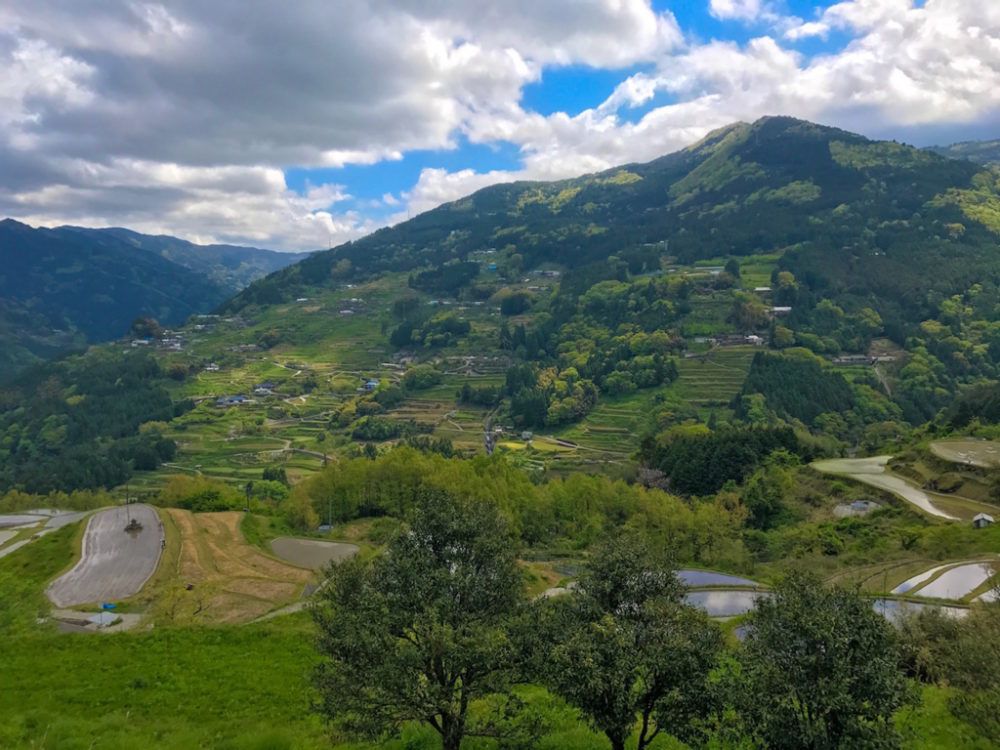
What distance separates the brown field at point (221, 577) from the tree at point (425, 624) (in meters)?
30.7

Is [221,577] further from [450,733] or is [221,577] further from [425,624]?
[425,624]

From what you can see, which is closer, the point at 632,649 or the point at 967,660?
the point at 632,649

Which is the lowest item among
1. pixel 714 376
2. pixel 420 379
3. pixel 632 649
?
pixel 714 376

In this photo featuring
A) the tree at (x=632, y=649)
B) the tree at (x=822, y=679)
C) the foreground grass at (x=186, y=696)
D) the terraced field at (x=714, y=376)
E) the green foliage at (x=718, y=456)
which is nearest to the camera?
the tree at (x=822, y=679)

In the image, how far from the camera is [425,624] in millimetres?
14758

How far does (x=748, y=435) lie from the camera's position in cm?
7675

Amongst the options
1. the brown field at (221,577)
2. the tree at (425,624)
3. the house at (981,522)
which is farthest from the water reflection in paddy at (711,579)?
the tree at (425,624)

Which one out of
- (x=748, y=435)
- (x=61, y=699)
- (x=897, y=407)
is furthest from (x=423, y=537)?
(x=897, y=407)

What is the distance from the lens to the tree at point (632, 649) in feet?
45.9

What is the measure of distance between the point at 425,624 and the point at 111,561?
54223mm

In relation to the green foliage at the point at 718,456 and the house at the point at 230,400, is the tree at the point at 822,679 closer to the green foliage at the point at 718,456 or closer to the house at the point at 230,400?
the green foliage at the point at 718,456

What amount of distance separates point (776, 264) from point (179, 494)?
6756 inches

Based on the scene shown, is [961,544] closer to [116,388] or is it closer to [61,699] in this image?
[61,699]

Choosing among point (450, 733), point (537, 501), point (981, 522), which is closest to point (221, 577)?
point (537, 501)
